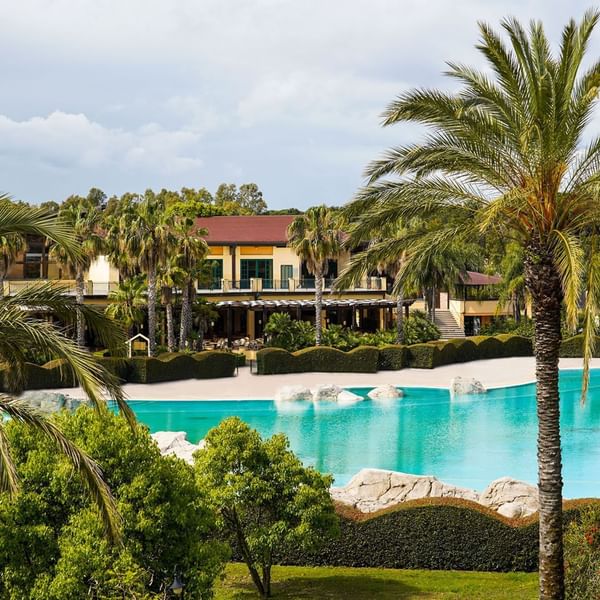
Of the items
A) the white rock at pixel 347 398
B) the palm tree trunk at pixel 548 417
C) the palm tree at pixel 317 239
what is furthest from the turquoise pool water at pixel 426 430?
the palm tree trunk at pixel 548 417

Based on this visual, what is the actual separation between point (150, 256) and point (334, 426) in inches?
544

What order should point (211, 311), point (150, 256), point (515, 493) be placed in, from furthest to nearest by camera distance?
1. point (211, 311)
2. point (150, 256)
3. point (515, 493)

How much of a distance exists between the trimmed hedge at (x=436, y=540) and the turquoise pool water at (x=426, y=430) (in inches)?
283

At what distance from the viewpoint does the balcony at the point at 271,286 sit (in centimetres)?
5212

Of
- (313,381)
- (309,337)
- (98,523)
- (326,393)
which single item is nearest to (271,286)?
(309,337)

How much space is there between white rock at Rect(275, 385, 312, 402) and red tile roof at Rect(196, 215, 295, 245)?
2141 centimetres

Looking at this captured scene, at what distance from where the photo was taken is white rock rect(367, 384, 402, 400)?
3481 cm

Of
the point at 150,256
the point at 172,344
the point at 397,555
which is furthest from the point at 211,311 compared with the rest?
the point at 397,555

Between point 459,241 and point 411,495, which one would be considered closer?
point 459,241

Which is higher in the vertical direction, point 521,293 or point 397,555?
point 521,293

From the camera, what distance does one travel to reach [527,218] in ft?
39.2

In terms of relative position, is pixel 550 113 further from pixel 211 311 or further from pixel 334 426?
pixel 211 311

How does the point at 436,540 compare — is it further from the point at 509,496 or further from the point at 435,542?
the point at 509,496

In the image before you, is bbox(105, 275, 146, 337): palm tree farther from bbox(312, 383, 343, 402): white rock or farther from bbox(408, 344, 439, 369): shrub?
bbox(408, 344, 439, 369): shrub
